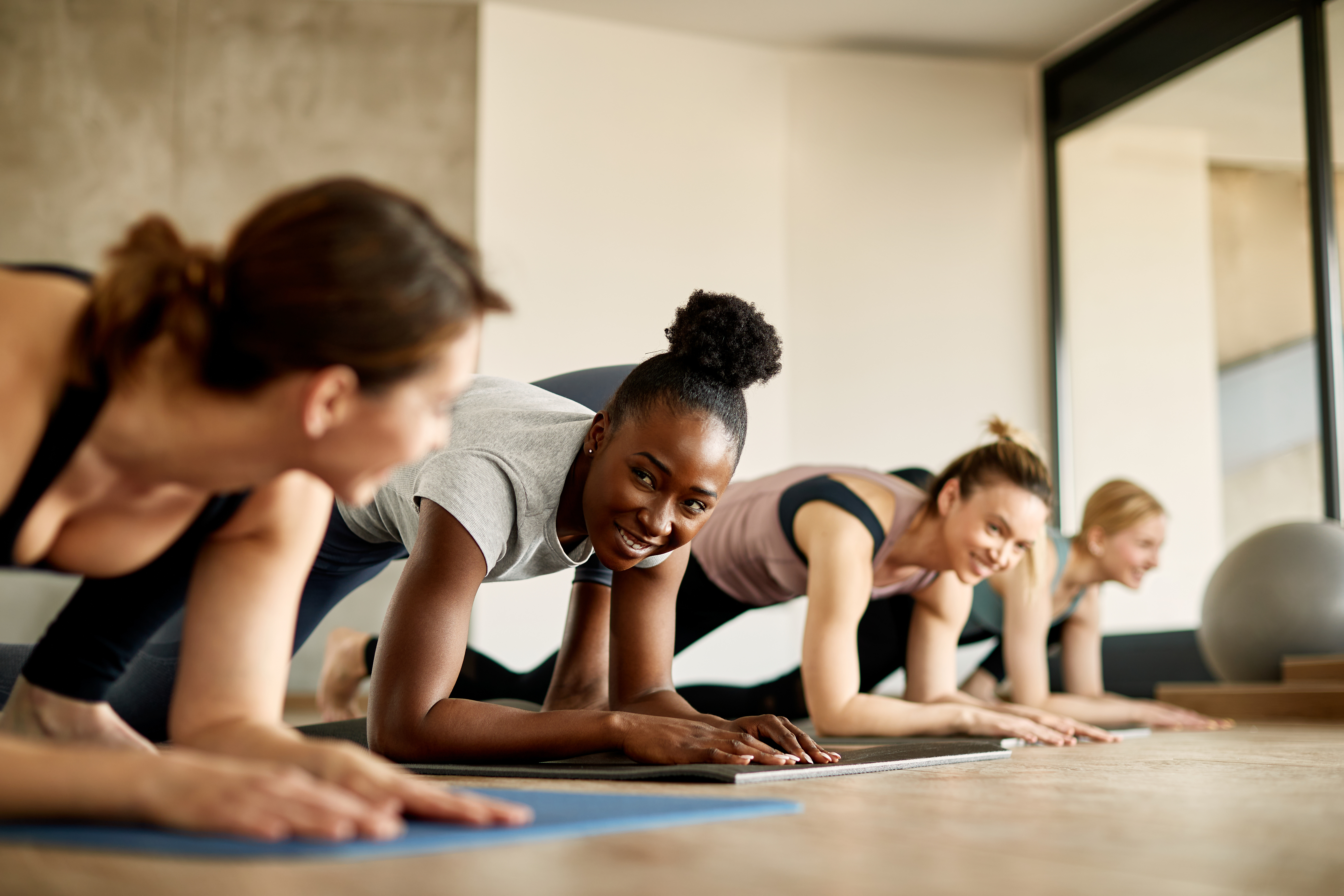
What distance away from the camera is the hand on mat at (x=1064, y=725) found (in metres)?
2.45

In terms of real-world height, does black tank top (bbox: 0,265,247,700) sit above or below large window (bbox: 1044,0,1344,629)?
below

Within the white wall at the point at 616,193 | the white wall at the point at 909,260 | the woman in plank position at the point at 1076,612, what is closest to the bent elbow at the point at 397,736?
the woman in plank position at the point at 1076,612

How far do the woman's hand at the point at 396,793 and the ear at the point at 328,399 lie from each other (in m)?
0.25

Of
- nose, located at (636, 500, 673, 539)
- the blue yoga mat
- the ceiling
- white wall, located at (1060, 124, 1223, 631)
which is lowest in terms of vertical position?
the blue yoga mat

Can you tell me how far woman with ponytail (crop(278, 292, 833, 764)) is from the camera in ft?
5.14

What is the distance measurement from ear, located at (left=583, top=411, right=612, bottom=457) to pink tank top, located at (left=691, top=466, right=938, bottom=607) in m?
0.83

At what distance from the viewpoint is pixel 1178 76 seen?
17.6ft

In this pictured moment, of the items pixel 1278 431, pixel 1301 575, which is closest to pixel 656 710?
pixel 1301 575

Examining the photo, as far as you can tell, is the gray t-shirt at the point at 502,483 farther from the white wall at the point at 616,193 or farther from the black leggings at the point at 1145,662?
the black leggings at the point at 1145,662

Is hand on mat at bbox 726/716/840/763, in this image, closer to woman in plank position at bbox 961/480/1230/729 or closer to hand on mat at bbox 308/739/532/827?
hand on mat at bbox 308/739/532/827

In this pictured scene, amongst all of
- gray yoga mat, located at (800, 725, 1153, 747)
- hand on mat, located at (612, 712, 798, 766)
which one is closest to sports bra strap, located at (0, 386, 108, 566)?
hand on mat, located at (612, 712, 798, 766)

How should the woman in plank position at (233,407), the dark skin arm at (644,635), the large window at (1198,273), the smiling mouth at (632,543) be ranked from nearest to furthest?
the woman in plank position at (233,407) < the smiling mouth at (632,543) < the dark skin arm at (644,635) < the large window at (1198,273)

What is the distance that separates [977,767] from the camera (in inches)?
69.3

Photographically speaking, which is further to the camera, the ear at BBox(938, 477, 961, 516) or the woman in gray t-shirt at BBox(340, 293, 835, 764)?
the ear at BBox(938, 477, 961, 516)
